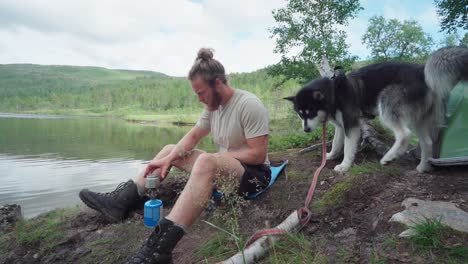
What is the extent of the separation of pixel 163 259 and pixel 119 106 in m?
118

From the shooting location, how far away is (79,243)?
12.9ft

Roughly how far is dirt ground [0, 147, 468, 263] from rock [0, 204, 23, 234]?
1.98 ft

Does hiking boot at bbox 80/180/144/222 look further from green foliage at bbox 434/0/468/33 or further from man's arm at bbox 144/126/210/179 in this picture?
green foliage at bbox 434/0/468/33

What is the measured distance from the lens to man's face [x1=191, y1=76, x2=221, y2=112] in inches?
134

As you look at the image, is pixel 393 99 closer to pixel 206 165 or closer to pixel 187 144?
pixel 206 165

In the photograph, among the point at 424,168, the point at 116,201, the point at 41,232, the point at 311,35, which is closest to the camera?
the point at 424,168

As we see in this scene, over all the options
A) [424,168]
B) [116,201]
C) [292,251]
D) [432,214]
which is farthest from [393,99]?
[116,201]

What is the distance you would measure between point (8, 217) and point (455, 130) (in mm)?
6635

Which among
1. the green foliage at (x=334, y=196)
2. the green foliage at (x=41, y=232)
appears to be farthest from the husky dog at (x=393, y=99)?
the green foliage at (x=41, y=232)

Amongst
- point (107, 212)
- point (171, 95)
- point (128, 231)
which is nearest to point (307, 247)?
point (128, 231)

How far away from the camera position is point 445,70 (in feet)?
10.6

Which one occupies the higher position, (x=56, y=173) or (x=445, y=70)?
(x=445, y=70)

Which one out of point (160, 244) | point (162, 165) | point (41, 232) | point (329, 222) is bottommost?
point (41, 232)

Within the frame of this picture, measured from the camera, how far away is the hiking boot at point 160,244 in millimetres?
2547
